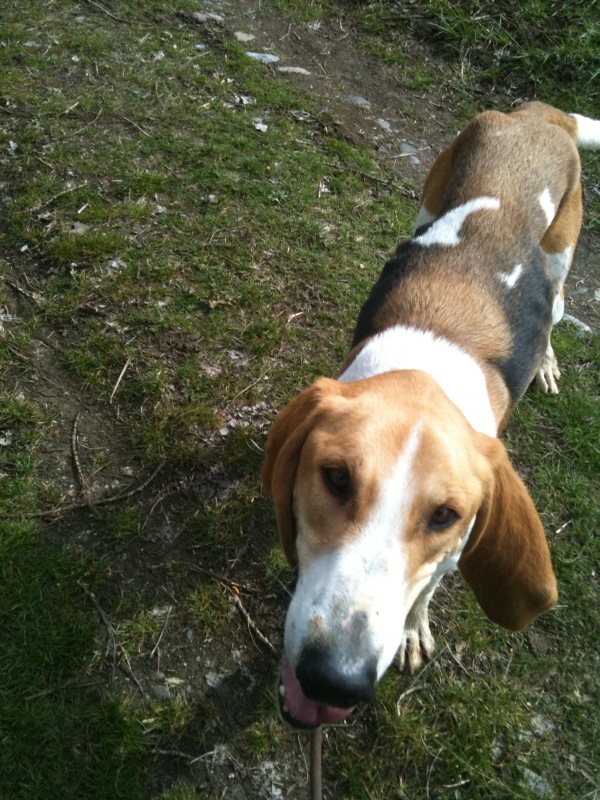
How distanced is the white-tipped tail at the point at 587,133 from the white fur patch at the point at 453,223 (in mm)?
1521

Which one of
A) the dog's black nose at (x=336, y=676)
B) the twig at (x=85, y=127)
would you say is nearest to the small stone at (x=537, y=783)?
the dog's black nose at (x=336, y=676)

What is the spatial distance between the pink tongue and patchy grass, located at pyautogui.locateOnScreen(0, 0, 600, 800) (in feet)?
2.85

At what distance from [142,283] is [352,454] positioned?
294 cm

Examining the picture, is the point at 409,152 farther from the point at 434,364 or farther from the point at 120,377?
the point at 434,364

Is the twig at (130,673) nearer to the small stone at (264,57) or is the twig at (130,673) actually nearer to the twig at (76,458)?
the twig at (76,458)

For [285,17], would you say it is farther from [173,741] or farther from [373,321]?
[173,741]

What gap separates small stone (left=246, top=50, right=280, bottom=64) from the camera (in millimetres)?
6736

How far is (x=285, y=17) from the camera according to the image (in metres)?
7.53

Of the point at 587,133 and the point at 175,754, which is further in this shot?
the point at 587,133

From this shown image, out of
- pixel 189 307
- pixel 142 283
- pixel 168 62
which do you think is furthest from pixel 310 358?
pixel 168 62

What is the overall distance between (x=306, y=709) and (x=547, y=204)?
3.19 meters

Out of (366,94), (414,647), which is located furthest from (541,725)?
(366,94)

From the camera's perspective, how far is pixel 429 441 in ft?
7.01

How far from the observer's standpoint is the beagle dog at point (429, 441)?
1923mm
